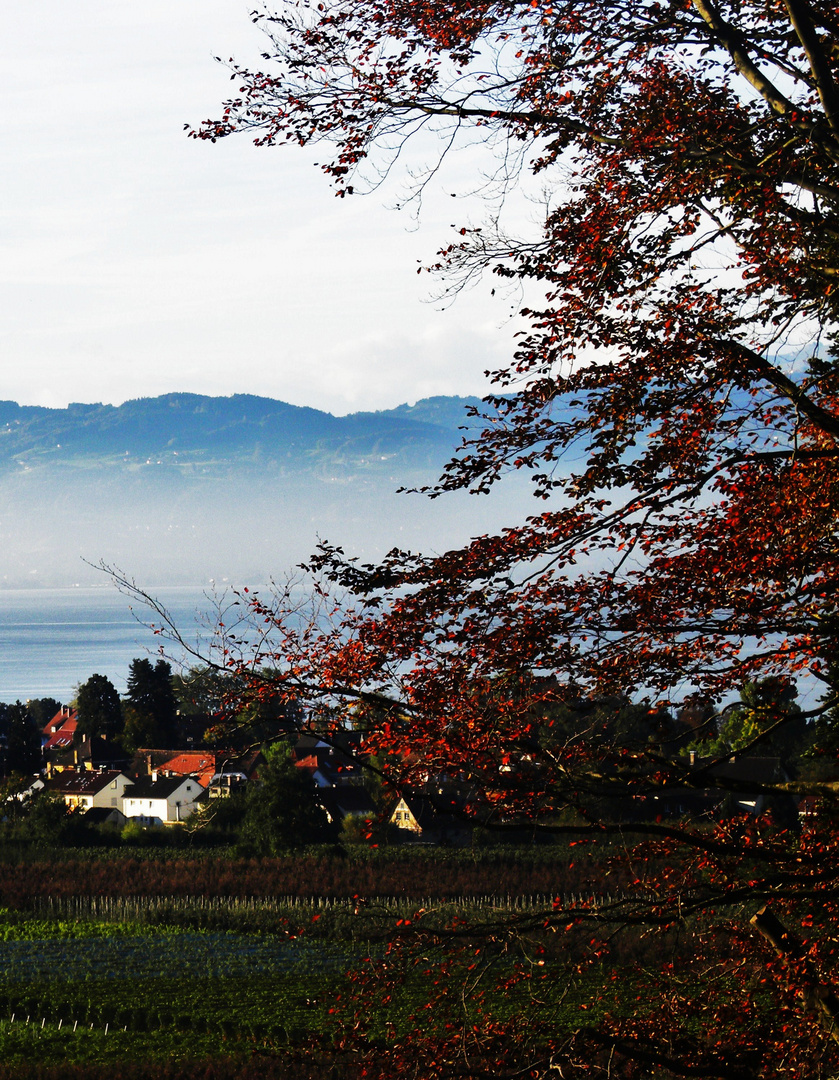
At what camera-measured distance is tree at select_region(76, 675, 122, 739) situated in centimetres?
7512

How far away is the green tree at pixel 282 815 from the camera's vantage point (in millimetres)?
49094

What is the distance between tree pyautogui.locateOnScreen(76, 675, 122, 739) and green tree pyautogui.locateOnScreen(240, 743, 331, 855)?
28.6 m

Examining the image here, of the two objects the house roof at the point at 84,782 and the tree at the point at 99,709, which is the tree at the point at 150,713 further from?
the house roof at the point at 84,782

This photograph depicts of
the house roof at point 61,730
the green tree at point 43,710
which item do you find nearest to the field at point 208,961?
the house roof at point 61,730

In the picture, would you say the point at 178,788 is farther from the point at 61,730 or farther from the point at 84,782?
the point at 61,730

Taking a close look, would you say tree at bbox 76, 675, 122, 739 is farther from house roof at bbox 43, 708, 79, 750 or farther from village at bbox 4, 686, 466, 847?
house roof at bbox 43, 708, 79, 750

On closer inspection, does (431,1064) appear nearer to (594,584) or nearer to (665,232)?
(594,584)

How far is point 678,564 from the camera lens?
667cm

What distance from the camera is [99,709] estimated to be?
77438 millimetres

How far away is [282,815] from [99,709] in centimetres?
3295

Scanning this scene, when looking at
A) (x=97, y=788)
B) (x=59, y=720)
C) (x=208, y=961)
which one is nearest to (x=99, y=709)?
(x=97, y=788)

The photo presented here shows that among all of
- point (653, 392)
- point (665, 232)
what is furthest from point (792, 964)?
point (665, 232)

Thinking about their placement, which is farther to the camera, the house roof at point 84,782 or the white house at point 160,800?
the house roof at point 84,782

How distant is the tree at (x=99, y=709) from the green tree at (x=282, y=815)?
28636 millimetres
